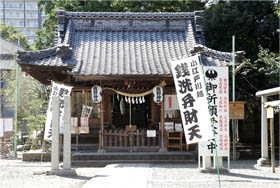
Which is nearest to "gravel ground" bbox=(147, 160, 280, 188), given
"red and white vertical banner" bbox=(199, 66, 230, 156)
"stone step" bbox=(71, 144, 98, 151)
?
"red and white vertical banner" bbox=(199, 66, 230, 156)

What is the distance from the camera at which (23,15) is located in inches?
3191

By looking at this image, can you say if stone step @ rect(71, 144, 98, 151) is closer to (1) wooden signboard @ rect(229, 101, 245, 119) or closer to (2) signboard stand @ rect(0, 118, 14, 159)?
(2) signboard stand @ rect(0, 118, 14, 159)

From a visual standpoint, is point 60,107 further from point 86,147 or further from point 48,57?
point 86,147

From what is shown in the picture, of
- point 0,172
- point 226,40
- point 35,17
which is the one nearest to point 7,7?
point 35,17

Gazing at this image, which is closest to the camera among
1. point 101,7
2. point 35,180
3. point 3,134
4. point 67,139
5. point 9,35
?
point 35,180

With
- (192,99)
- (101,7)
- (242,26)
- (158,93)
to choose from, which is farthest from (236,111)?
(101,7)

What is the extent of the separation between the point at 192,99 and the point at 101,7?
14545mm

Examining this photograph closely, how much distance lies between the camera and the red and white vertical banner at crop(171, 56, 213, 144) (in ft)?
27.0

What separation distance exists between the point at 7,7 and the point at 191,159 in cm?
7811

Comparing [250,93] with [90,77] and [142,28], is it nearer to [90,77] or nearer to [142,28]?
[142,28]

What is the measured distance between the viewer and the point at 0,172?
1077 cm

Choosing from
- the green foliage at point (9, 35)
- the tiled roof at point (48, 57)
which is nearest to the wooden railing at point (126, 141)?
the tiled roof at point (48, 57)

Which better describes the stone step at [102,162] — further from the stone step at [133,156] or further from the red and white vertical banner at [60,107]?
the red and white vertical banner at [60,107]

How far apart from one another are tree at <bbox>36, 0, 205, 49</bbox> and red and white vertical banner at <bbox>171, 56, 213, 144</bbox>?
1325cm
